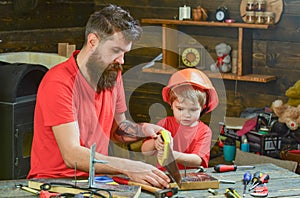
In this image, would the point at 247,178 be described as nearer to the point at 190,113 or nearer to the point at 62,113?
the point at 190,113

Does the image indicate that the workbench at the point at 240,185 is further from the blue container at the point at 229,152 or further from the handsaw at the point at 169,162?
the blue container at the point at 229,152

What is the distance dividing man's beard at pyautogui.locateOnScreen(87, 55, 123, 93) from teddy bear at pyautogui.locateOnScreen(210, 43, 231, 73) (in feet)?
7.09

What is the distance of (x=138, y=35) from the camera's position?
297 centimetres

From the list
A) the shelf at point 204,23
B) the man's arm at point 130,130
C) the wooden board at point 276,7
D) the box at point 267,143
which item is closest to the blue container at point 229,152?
the box at point 267,143

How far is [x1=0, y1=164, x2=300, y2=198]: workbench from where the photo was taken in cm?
254

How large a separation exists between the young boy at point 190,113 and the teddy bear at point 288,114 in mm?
1322

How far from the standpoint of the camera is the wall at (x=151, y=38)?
496cm

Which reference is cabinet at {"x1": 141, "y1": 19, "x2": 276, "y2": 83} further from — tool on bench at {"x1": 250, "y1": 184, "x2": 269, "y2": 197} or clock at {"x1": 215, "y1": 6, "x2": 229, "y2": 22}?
tool on bench at {"x1": 250, "y1": 184, "x2": 269, "y2": 197}

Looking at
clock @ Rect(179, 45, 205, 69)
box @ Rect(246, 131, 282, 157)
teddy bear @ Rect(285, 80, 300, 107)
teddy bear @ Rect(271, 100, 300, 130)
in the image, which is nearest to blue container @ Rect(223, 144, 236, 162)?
box @ Rect(246, 131, 282, 157)

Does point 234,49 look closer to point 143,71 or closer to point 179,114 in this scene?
point 143,71

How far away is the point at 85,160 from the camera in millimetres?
2723

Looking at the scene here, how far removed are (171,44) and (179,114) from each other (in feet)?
7.04

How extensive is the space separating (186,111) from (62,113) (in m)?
0.75

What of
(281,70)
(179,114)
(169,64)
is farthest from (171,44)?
(179,114)
